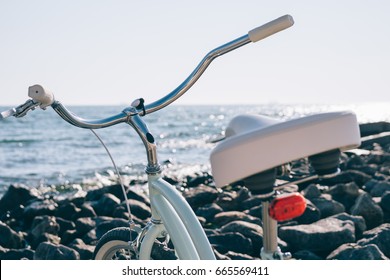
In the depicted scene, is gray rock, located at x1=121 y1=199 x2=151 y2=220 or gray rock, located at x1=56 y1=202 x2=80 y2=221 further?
gray rock, located at x1=56 y1=202 x2=80 y2=221

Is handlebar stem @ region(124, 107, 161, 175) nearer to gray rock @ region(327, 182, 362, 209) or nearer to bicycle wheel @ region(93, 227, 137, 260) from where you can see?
bicycle wheel @ region(93, 227, 137, 260)

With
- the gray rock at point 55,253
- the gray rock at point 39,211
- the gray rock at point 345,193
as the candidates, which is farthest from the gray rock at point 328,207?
the gray rock at point 39,211

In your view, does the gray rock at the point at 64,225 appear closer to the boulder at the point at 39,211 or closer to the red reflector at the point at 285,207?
the boulder at the point at 39,211

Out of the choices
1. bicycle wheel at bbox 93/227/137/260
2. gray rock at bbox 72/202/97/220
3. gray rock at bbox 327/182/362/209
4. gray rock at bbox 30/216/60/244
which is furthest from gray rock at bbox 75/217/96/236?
bicycle wheel at bbox 93/227/137/260

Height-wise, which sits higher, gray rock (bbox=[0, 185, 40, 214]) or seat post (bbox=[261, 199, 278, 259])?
seat post (bbox=[261, 199, 278, 259])

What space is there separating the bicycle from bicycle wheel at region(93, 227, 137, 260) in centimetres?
37

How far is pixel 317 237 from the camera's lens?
5.80 meters

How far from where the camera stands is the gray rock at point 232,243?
225 inches

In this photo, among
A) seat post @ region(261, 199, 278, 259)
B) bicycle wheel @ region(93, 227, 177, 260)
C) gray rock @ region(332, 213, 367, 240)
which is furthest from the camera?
gray rock @ region(332, 213, 367, 240)

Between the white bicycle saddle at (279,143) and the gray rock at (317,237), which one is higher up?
the white bicycle saddle at (279,143)

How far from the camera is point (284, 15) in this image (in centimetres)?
264

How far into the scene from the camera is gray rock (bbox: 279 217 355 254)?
19.0 feet

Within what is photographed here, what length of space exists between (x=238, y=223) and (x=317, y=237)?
0.82 metres
